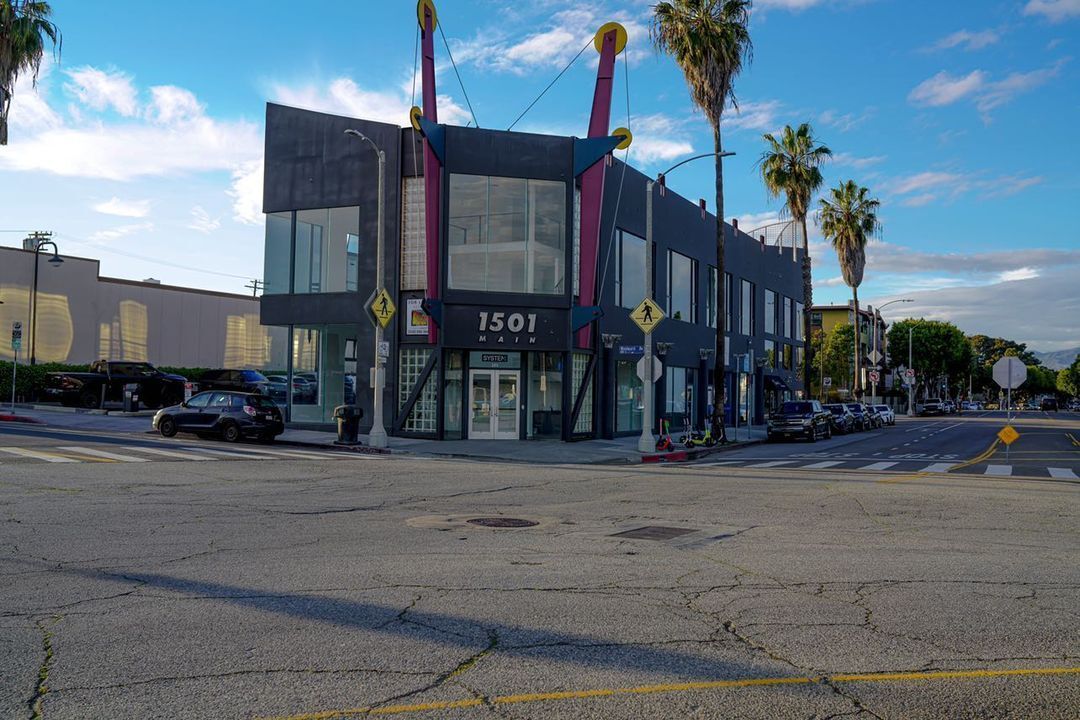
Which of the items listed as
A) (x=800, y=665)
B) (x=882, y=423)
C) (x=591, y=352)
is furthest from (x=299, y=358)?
(x=882, y=423)

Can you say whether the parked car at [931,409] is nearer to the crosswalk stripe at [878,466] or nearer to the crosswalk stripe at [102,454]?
the crosswalk stripe at [878,466]

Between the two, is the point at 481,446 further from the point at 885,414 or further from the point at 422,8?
the point at 885,414

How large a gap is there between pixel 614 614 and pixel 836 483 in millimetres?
12551

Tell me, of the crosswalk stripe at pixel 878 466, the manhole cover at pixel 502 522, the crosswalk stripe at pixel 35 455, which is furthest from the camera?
the crosswalk stripe at pixel 878 466

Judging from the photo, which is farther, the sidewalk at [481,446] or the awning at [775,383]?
the awning at [775,383]

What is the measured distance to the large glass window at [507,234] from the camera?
28734mm

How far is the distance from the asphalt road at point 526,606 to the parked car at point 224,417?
10.6 metres

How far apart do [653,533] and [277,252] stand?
24.6m

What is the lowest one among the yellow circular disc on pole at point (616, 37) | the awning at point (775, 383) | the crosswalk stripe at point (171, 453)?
the crosswalk stripe at point (171, 453)

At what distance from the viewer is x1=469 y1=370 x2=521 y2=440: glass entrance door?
29094 millimetres

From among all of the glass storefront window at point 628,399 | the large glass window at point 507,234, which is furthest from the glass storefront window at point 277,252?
the glass storefront window at point 628,399

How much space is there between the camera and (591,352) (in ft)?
102

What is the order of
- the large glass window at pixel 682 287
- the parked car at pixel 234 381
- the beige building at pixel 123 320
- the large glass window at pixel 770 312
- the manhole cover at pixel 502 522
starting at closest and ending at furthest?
the manhole cover at pixel 502 522
the large glass window at pixel 682 287
the parked car at pixel 234 381
the beige building at pixel 123 320
the large glass window at pixel 770 312

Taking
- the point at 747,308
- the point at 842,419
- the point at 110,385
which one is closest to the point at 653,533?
the point at 110,385
